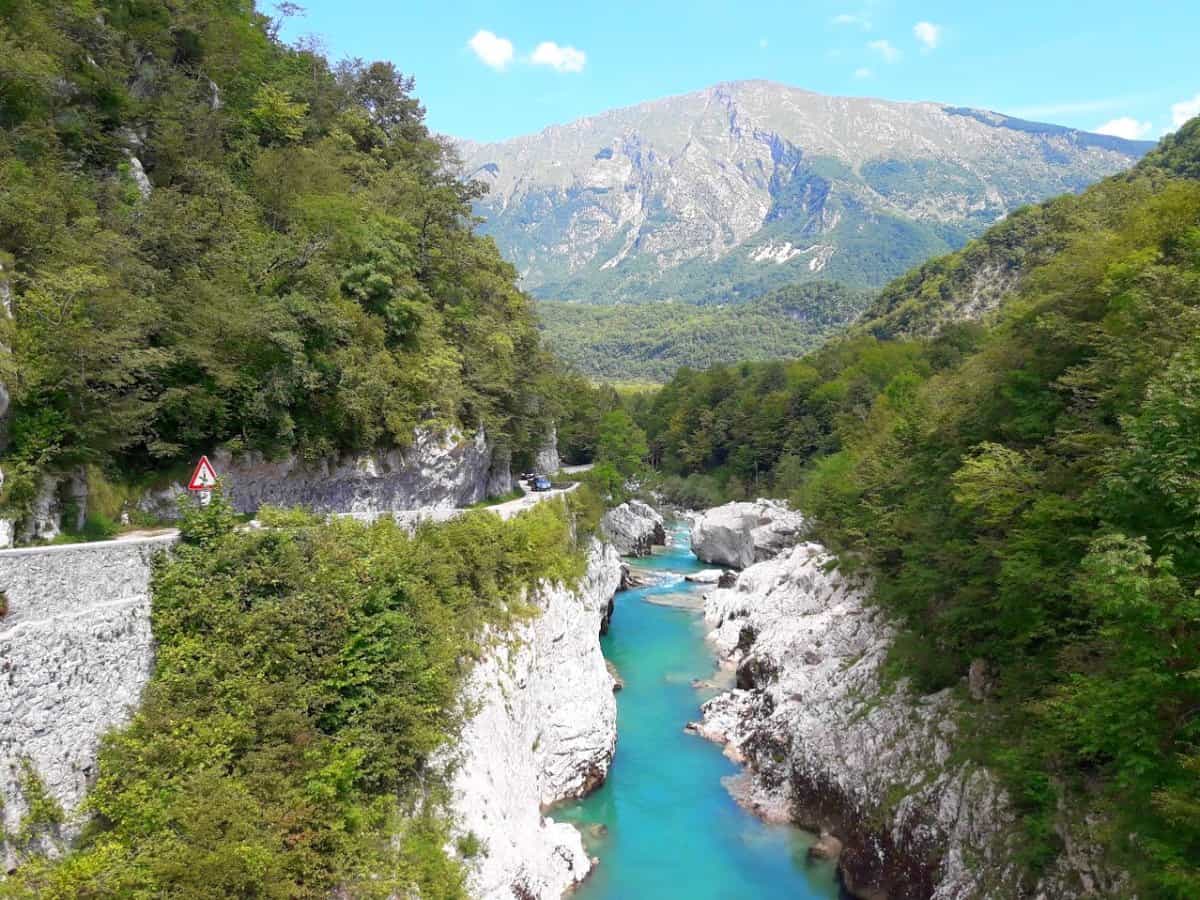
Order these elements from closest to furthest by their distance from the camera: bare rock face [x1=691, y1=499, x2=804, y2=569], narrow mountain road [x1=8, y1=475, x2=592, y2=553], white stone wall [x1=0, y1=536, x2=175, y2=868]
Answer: white stone wall [x1=0, y1=536, x2=175, y2=868]
narrow mountain road [x1=8, y1=475, x2=592, y2=553]
bare rock face [x1=691, y1=499, x2=804, y2=569]

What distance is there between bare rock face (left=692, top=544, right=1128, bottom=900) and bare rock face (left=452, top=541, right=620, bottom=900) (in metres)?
5.28

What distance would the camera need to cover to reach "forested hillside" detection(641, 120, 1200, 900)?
10336 mm

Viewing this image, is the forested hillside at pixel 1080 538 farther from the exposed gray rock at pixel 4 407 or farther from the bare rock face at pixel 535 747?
the exposed gray rock at pixel 4 407

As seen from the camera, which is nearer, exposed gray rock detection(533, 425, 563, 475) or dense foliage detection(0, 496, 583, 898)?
dense foliage detection(0, 496, 583, 898)

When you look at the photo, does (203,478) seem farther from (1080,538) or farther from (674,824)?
(1080,538)

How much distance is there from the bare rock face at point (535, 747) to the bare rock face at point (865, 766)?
5285 mm

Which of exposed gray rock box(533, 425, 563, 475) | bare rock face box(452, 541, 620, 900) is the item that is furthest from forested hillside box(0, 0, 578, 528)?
exposed gray rock box(533, 425, 563, 475)

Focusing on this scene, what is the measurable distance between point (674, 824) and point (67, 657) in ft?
53.8

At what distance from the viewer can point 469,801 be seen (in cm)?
1489

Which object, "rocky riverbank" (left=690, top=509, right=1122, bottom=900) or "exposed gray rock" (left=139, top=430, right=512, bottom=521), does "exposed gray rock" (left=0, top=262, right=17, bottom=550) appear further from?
"rocky riverbank" (left=690, top=509, right=1122, bottom=900)

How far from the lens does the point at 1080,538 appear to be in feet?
42.1

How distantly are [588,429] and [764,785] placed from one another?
47.9m

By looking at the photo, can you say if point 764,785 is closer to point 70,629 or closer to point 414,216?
point 70,629

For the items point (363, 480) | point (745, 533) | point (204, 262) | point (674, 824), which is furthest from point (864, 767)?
point (745, 533)
